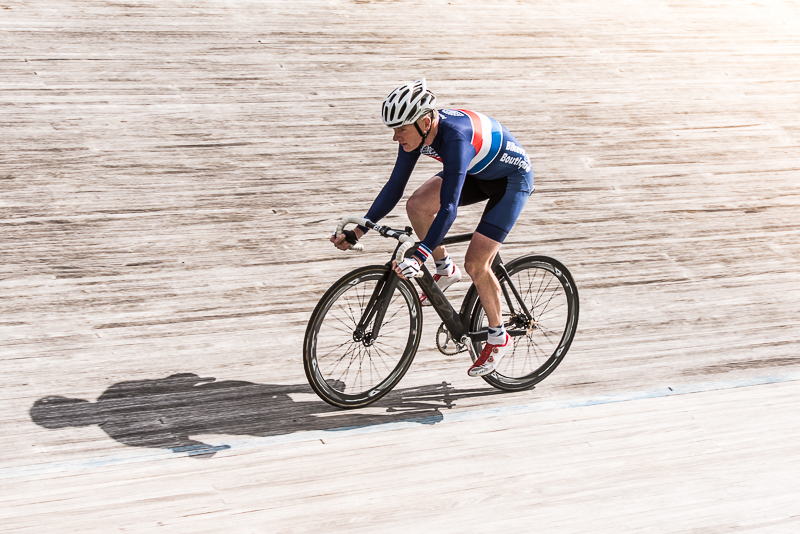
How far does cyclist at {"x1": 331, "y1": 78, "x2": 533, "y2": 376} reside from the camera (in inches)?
152

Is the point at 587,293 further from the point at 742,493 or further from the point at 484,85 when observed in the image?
the point at 484,85

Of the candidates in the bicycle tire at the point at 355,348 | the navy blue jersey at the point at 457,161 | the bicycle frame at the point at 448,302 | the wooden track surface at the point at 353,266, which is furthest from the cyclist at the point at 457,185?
the wooden track surface at the point at 353,266

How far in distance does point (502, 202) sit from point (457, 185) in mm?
456

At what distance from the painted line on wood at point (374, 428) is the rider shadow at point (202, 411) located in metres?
0.03

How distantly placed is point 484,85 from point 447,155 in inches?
190

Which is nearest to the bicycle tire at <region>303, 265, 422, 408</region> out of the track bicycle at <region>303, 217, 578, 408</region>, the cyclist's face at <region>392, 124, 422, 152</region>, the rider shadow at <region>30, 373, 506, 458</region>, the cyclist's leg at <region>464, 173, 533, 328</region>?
the track bicycle at <region>303, 217, 578, 408</region>

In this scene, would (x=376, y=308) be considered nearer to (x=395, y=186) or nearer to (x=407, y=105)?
(x=395, y=186)

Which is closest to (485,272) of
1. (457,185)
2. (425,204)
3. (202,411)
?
(425,204)

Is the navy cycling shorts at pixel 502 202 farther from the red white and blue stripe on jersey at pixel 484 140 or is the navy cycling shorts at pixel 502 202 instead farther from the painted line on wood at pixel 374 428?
the painted line on wood at pixel 374 428

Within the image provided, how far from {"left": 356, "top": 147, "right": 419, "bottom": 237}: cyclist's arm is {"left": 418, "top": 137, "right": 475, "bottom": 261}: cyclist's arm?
9.1 inches

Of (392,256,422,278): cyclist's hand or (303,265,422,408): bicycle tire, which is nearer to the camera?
(392,256,422,278): cyclist's hand

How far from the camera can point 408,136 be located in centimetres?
393

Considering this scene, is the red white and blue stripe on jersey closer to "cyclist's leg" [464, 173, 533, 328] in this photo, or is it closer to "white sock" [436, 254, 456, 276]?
"cyclist's leg" [464, 173, 533, 328]

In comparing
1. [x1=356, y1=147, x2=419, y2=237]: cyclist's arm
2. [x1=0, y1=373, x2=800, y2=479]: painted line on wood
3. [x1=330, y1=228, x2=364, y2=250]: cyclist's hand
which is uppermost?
[x1=356, y1=147, x2=419, y2=237]: cyclist's arm
